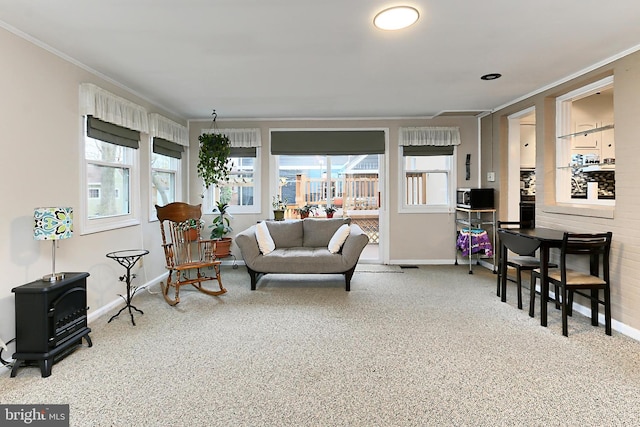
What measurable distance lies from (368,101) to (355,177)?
59.9 inches

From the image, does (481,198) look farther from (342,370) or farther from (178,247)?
(178,247)

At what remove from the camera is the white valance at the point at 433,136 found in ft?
17.6

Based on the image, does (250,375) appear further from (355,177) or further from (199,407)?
(355,177)

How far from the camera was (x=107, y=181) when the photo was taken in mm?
3635

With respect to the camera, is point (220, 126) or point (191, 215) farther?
point (220, 126)

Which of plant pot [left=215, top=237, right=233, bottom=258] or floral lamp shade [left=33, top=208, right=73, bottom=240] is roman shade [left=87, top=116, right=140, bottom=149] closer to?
floral lamp shade [left=33, top=208, right=73, bottom=240]

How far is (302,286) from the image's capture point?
431 centimetres

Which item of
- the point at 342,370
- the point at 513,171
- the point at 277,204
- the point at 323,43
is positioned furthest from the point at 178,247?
the point at 513,171

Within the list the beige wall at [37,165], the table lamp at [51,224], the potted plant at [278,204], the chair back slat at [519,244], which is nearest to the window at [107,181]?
the beige wall at [37,165]

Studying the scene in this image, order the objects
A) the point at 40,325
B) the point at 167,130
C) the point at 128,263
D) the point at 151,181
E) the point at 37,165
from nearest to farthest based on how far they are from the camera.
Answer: the point at 40,325, the point at 37,165, the point at 128,263, the point at 151,181, the point at 167,130

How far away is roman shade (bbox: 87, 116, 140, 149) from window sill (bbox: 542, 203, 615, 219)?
471cm

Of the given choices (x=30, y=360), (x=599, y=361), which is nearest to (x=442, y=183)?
(x=599, y=361)

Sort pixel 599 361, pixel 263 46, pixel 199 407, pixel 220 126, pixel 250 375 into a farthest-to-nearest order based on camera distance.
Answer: pixel 220 126
pixel 263 46
pixel 599 361
pixel 250 375
pixel 199 407

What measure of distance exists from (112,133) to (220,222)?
7.04 feet
